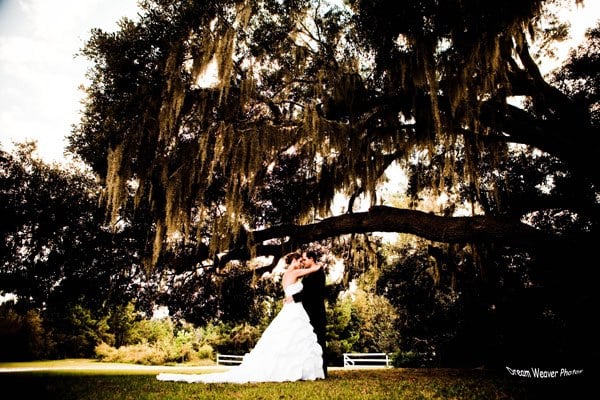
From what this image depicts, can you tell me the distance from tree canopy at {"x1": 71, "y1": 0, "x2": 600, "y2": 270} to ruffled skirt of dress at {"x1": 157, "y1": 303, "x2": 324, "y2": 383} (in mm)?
1707

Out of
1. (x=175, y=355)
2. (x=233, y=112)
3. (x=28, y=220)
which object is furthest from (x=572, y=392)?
(x=175, y=355)

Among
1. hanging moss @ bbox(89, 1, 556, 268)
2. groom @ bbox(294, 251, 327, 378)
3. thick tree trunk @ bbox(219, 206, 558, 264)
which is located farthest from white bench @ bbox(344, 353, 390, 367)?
hanging moss @ bbox(89, 1, 556, 268)

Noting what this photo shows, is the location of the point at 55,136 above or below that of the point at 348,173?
above

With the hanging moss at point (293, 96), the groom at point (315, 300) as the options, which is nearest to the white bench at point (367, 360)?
the groom at point (315, 300)

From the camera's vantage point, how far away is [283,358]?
550cm

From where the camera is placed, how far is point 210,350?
880 inches

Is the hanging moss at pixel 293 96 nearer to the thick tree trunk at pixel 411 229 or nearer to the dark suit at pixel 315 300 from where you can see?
the thick tree trunk at pixel 411 229

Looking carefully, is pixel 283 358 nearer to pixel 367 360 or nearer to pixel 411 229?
pixel 411 229

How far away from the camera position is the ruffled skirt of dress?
539cm

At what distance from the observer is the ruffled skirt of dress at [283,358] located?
539cm

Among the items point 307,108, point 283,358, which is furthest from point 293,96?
point 283,358

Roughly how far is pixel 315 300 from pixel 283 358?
107 centimetres

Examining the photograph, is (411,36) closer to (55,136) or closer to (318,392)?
(318,392)

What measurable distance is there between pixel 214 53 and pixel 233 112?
97 centimetres
